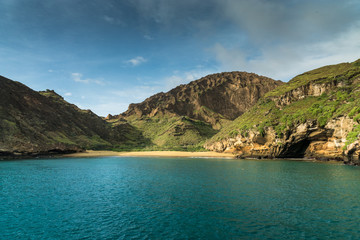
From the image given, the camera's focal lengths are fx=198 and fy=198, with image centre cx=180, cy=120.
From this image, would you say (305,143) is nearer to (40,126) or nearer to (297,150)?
(297,150)

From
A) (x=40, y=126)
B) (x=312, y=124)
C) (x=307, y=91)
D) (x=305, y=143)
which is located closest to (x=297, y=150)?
(x=305, y=143)

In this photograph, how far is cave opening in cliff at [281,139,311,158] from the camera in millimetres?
79312

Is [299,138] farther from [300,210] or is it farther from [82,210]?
[82,210]

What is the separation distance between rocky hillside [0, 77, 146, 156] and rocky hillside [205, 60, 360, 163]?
102 m

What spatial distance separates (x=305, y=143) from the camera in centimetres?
7994

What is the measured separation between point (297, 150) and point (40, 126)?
141 m

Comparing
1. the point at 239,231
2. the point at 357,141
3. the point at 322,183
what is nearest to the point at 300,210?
the point at 239,231

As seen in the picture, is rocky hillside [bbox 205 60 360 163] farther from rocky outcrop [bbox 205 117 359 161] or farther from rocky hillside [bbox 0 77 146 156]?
rocky hillside [bbox 0 77 146 156]

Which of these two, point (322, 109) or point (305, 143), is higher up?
point (322, 109)

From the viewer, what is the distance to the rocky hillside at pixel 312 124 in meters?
62.1

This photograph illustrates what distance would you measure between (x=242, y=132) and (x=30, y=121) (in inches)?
4871

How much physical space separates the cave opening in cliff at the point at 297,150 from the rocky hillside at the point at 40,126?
116 meters

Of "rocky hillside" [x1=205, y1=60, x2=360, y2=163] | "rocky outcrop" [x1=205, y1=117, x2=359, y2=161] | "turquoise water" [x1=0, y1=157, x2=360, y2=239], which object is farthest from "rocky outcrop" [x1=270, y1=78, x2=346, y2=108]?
"turquoise water" [x1=0, y1=157, x2=360, y2=239]

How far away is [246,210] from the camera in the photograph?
2106 centimetres
